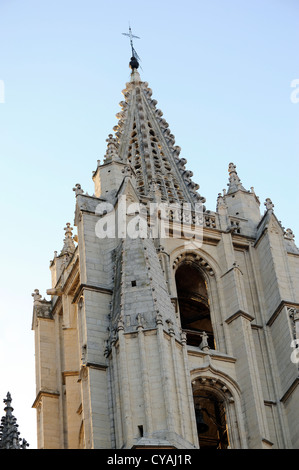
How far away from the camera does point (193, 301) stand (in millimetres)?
44219

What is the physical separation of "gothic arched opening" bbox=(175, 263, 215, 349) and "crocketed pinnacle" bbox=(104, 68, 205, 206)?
2307mm

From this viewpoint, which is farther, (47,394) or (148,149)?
(148,149)

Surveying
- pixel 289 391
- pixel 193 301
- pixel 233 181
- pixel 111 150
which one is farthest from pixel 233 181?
pixel 289 391

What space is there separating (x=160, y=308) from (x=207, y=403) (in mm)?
4005

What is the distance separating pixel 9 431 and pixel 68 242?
454 inches

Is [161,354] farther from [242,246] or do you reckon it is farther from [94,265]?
[242,246]

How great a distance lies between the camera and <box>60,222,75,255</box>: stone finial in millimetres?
47656

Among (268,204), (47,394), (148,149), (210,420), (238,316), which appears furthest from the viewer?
(148,149)

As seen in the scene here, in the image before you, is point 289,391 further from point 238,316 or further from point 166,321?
point 166,321

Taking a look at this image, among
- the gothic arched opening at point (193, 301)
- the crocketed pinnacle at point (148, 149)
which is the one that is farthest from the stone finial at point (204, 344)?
the crocketed pinnacle at point (148, 149)

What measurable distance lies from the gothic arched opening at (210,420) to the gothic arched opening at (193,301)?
10.5 feet
